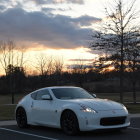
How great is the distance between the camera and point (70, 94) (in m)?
11.5

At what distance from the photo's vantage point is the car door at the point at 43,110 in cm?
1112

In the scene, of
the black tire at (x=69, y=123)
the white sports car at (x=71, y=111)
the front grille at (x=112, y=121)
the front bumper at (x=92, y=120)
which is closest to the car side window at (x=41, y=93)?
the white sports car at (x=71, y=111)

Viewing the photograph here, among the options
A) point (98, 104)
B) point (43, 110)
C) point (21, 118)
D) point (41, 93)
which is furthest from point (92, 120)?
point (21, 118)

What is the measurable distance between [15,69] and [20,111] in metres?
43.2

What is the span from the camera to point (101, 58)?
23531 mm

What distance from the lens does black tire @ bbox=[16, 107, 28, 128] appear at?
12.5 meters

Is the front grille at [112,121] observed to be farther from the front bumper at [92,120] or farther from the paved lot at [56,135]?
the paved lot at [56,135]

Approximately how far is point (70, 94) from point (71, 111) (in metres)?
1.17

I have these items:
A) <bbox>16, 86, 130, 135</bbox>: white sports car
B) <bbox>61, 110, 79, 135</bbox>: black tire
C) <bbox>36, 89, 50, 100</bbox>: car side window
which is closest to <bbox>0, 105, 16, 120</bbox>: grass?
<bbox>16, 86, 130, 135</bbox>: white sports car

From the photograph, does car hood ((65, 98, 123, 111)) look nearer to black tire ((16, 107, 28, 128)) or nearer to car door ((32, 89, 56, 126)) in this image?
car door ((32, 89, 56, 126))

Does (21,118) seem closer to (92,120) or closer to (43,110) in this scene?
(43,110)

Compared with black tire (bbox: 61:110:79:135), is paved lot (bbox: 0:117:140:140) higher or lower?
lower

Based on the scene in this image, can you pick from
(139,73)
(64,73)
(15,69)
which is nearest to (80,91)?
(139,73)

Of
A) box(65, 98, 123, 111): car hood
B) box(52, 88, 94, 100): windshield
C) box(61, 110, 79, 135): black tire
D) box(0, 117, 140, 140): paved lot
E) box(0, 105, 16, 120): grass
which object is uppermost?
box(52, 88, 94, 100): windshield
